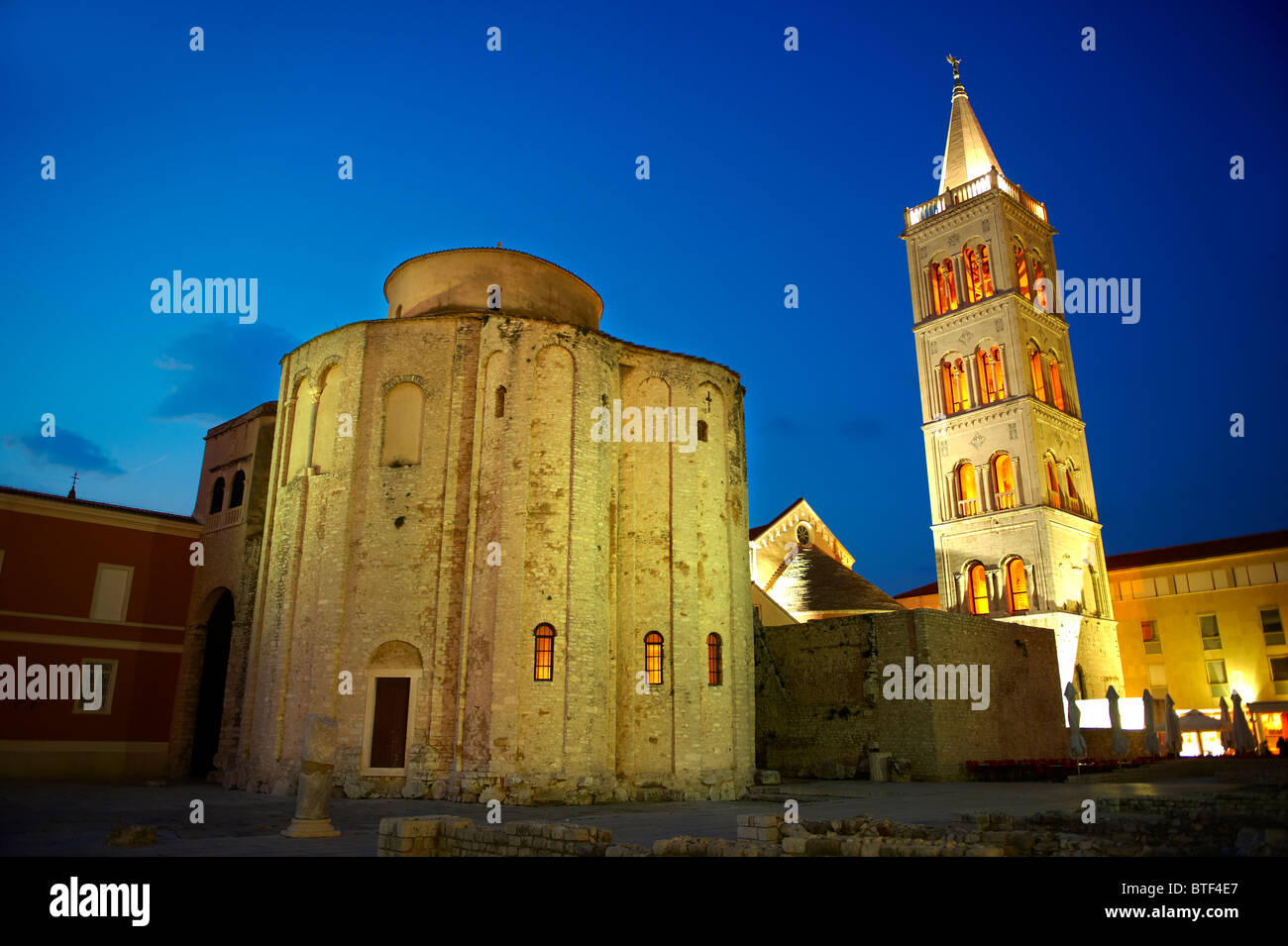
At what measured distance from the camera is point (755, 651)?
94.2 ft

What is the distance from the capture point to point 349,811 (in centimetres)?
1573

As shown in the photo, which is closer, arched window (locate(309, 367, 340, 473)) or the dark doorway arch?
arched window (locate(309, 367, 340, 473))

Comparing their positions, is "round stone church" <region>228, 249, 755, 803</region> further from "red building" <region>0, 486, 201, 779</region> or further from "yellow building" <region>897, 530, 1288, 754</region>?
"yellow building" <region>897, 530, 1288, 754</region>

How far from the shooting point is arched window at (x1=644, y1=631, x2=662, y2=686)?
21094 mm

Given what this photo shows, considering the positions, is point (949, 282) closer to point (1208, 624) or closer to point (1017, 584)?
point (1017, 584)

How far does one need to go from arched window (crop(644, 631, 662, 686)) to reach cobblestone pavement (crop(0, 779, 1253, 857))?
9.85 feet

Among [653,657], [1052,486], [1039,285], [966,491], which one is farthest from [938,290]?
[653,657]

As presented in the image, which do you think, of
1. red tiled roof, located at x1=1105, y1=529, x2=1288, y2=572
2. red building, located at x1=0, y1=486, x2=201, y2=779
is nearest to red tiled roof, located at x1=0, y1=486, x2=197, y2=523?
red building, located at x1=0, y1=486, x2=201, y2=779

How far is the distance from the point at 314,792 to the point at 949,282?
40443 millimetres

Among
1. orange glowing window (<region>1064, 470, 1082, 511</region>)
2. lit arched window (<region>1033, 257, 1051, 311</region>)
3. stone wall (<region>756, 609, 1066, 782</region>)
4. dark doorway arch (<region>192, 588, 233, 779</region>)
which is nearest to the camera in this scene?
stone wall (<region>756, 609, 1066, 782</region>)
